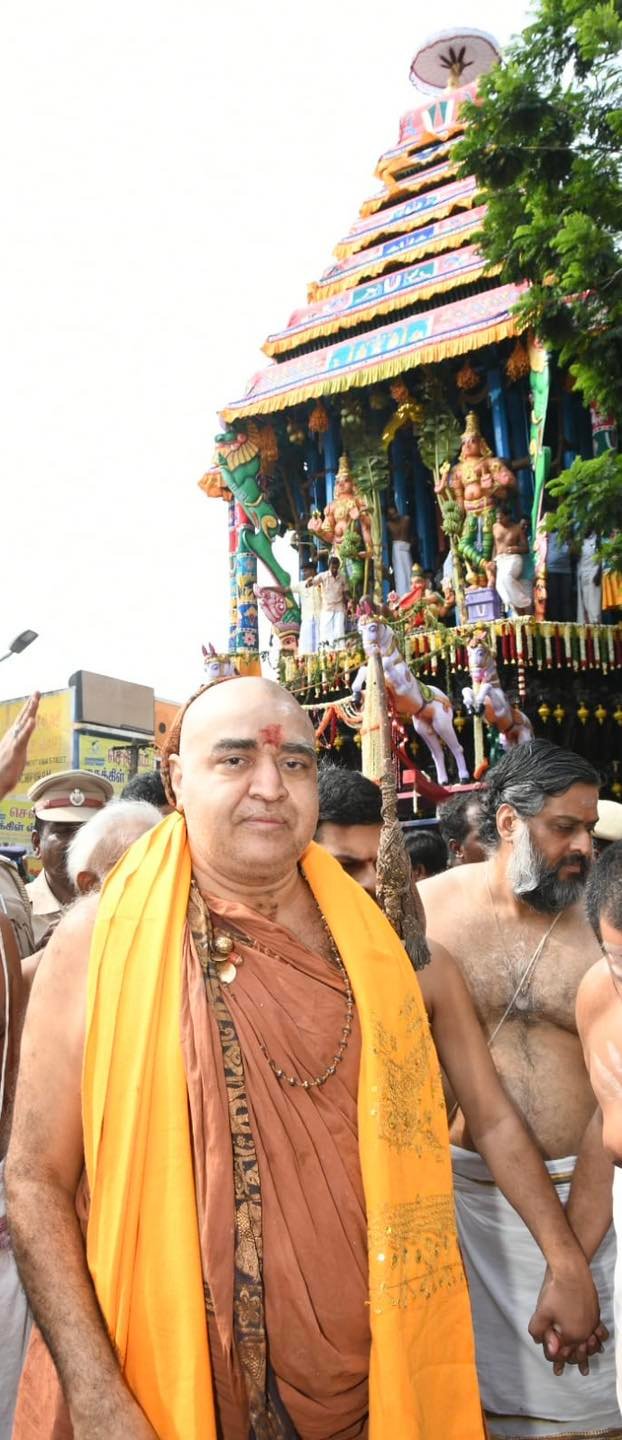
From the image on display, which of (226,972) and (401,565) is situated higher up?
(401,565)

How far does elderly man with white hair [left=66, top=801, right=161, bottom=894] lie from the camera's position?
10.8 ft

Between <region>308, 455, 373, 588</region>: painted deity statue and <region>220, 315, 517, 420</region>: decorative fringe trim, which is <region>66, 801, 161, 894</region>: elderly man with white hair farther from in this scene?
<region>308, 455, 373, 588</region>: painted deity statue

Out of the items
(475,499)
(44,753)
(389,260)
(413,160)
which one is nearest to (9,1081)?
(475,499)

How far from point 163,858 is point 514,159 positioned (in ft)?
28.3

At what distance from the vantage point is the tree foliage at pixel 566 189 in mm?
7930

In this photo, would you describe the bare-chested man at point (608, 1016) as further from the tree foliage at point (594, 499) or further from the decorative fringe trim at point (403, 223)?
the decorative fringe trim at point (403, 223)

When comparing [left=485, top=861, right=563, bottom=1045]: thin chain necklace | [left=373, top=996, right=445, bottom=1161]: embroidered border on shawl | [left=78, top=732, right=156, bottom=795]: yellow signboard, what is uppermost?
[left=78, top=732, right=156, bottom=795]: yellow signboard

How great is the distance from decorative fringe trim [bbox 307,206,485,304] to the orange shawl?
16.3 meters

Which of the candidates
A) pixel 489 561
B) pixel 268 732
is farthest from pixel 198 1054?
pixel 489 561

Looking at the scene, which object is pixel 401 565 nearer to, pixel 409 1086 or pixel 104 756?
pixel 104 756

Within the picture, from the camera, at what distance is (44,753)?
107 ft

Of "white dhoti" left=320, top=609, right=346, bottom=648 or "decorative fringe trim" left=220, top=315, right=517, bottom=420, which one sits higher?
"decorative fringe trim" left=220, top=315, right=517, bottom=420

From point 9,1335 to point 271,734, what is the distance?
1938 mm

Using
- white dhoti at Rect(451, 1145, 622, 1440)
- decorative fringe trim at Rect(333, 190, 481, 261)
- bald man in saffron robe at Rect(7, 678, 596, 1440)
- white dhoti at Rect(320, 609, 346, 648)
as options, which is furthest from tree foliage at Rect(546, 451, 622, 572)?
decorative fringe trim at Rect(333, 190, 481, 261)
